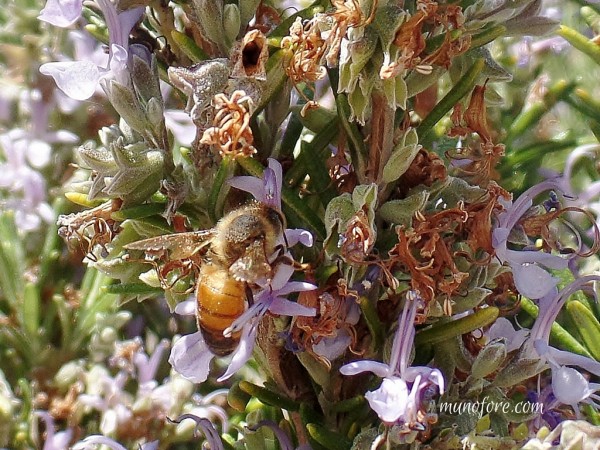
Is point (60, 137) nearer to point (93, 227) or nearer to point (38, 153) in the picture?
point (38, 153)

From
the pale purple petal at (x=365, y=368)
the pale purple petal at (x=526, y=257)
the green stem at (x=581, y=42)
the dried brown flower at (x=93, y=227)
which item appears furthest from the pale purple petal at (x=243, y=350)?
the green stem at (x=581, y=42)

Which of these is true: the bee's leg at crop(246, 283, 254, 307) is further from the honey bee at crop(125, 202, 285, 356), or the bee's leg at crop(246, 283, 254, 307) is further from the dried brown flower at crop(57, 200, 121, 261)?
the dried brown flower at crop(57, 200, 121, 261)

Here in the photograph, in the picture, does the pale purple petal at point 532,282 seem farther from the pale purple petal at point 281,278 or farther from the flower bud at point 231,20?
the flower bud at point 231,20

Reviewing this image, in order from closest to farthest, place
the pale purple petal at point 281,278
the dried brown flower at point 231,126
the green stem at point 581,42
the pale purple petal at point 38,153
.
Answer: the dried brown flower at point 231,126
the pale purple petal at point 281,278
the green stem at point 581,42
the pale purple petal at point 38,153

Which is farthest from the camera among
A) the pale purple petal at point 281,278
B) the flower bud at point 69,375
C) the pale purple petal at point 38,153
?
the pale purple petal at point 38,153

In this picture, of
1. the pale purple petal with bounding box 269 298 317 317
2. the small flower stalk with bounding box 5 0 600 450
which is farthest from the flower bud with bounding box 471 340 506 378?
the pale purple petal with bounding box 269 298 317 317
